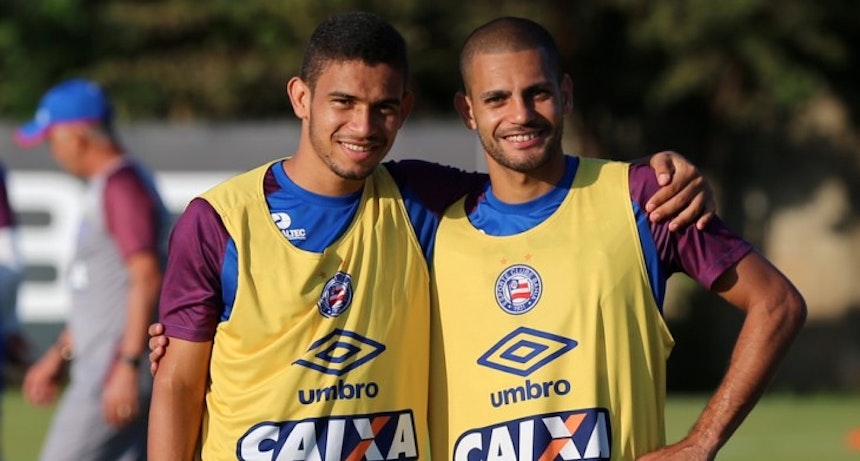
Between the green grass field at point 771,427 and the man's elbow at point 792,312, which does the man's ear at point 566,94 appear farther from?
the green grass field at point 771,427

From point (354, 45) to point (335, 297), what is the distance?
0.76 m

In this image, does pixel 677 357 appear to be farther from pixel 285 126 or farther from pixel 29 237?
pixel 29 237

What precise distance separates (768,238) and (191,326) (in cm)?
1690

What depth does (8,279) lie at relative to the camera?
7961mm

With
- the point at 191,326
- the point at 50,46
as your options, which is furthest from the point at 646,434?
the point at 50,46

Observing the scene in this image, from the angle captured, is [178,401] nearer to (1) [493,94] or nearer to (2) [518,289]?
(2) [518,289]

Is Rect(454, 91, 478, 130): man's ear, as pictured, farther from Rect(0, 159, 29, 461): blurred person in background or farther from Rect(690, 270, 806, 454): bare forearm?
Rect(0, 159, 29, 461): blurred person in background

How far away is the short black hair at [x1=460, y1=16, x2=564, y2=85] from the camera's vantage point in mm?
5129

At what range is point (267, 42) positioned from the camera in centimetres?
2106

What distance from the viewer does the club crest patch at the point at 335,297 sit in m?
5.05

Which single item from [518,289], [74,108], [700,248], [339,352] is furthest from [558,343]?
[74,108]


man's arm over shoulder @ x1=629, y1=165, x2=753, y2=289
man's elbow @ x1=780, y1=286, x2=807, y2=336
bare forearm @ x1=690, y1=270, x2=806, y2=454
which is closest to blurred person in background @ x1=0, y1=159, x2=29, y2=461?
man's arm over shoulder @ x1=629, y1=165, x2=753, y2=289

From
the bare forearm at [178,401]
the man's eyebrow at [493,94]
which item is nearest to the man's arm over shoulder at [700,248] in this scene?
the man's eyebrow at [493,94]

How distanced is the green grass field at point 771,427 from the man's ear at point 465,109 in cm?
816
